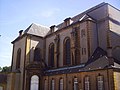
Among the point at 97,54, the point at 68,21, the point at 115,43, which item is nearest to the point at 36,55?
the point at 68,21

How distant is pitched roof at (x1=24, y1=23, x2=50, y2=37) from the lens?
30.8m

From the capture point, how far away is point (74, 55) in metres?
24.1

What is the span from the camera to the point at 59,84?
2338 cm

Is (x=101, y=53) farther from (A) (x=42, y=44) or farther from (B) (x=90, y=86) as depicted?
(A) (x=42, y=44)

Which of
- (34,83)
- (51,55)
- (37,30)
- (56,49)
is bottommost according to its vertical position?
(34,83)

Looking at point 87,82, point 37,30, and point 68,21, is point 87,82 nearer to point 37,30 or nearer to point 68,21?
point 68,21

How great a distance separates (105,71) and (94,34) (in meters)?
7.62

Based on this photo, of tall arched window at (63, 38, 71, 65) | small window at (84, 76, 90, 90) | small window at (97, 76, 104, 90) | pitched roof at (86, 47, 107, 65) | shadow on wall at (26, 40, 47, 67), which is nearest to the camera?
small window at (97, 76, 104, 90)

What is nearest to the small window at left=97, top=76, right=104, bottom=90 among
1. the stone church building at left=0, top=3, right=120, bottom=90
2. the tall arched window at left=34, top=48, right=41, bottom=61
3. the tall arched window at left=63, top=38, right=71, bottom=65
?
the stone church building at left=0, top=3, right=120, bottom=90

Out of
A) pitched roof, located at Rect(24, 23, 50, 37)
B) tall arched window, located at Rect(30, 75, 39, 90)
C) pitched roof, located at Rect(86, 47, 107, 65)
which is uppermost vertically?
pitched roof, located at Rect(24, 23, 50, 37)

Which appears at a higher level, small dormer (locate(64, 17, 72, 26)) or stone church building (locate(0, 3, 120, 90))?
small dormer (locate(64, 17, 72, 26))

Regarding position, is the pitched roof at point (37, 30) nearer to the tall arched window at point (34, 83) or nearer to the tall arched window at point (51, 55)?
the tall arched window at point (51, 55)

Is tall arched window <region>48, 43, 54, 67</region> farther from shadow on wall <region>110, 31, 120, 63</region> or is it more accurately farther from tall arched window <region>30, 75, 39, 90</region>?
shadow on wall <region>110, 31, 120, 63</region>

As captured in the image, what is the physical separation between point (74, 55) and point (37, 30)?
11.0 metres
